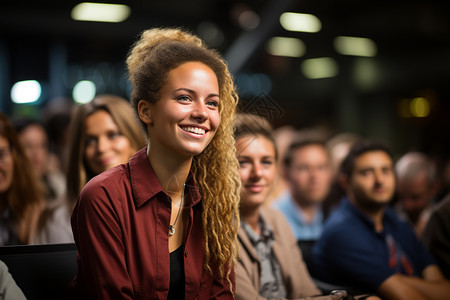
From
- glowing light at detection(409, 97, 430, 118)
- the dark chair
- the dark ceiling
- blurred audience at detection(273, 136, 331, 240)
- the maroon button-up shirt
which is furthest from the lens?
glowing light at detection(409, 97, 430, 118)

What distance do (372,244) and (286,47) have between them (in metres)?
8.44

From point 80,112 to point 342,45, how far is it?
9.02m

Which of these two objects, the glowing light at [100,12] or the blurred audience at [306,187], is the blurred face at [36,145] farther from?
the glowing light at [100,12]

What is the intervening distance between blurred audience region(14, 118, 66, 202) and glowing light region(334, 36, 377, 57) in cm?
747

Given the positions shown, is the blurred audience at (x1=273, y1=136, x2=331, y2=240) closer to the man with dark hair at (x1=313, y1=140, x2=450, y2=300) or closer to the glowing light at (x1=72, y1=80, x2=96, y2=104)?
the man with dark hair at (x1=313, y1=140, x2=450, y2=300)

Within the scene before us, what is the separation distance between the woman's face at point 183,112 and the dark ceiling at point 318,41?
4.96 meters

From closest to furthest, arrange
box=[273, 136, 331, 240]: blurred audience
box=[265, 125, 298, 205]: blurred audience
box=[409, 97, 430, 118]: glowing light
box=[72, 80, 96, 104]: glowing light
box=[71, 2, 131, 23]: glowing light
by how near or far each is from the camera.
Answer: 1. box=[273, 136, 331, 240]: blurred audience
2. box=[265, 125, 298, 205]: blurred audience
3. box=[71, 2, 131, 23]: glowing light
4. box=[72, 80, 96, 104]: glowing light
5. box=[409, 97, 430, 118]: glowing light

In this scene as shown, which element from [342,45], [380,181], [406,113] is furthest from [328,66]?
[380,181]

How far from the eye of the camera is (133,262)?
1503 mm

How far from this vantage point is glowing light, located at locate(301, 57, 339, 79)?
37.2 ft

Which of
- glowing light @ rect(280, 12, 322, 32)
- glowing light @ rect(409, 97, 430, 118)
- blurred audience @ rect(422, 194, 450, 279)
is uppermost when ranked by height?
glowing light @ rect(280, 12, 322, 32)

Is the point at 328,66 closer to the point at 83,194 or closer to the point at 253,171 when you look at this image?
the point at 253,171

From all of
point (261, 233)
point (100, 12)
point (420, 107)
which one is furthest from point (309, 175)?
point (420, 107)

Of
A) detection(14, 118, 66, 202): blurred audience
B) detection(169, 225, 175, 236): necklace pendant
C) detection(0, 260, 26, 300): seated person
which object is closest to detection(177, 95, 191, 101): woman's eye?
detection(169, 225, 175, 236): necklace pendant
